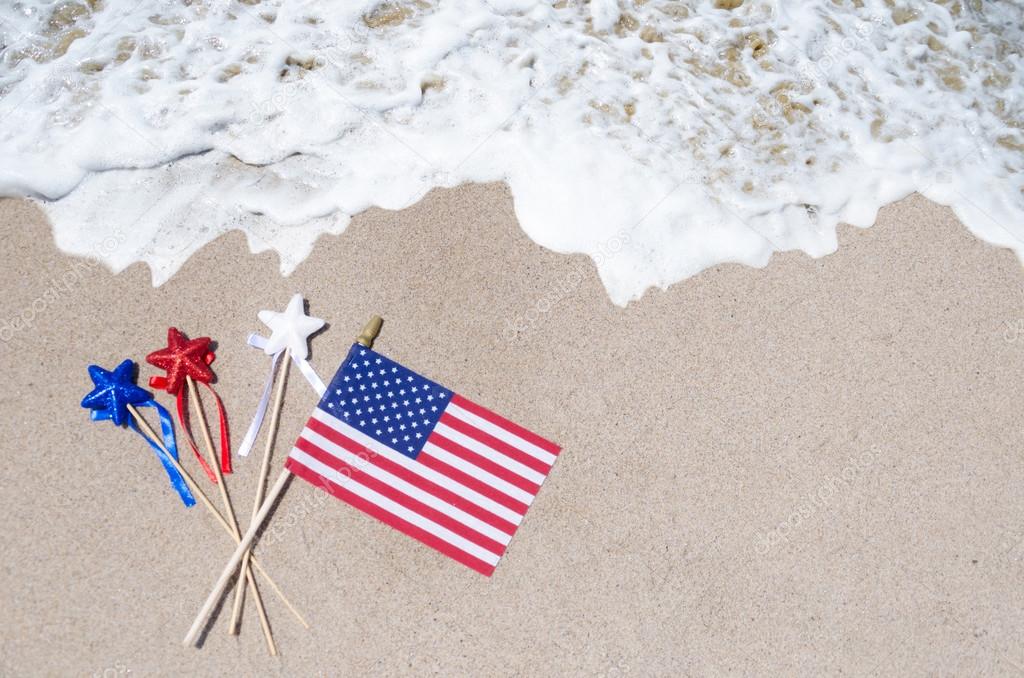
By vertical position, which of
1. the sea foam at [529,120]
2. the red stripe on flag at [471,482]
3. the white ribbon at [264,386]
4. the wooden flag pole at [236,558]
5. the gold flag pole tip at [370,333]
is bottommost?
the wooden flag pole at [236,558]

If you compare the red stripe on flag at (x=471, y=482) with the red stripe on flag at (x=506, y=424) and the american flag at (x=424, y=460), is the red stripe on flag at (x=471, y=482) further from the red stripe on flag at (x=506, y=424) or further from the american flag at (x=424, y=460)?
the red stripe on flag at (x=506, y=424)

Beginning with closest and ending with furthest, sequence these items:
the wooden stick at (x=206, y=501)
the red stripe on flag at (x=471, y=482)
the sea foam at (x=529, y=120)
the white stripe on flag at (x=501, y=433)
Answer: the wooden stick at (x=206, y=501)
the red stripe on flag at (x=471, y=482)
the white stripe on flag at (x=501, y=433)
the sea foam at (x=529, y=120)

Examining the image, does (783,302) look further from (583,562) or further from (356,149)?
(356,149)

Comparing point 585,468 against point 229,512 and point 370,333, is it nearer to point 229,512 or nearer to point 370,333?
point 370,333

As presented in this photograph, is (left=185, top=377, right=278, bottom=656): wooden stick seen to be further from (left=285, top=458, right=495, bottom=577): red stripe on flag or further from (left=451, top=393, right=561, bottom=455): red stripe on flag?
(left=451, top=393, right=561, bottom=455): red stripe on flag

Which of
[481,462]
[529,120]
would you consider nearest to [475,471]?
[481,462]

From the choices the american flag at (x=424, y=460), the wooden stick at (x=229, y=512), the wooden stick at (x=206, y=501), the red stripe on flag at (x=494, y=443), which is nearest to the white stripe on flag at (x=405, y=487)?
the american flag at (x=424, y=460)

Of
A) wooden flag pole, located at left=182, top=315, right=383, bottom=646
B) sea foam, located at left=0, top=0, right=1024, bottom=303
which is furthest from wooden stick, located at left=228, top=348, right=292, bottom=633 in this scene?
sea foam, located at left=0, top=0, right=1024, bottom=303
